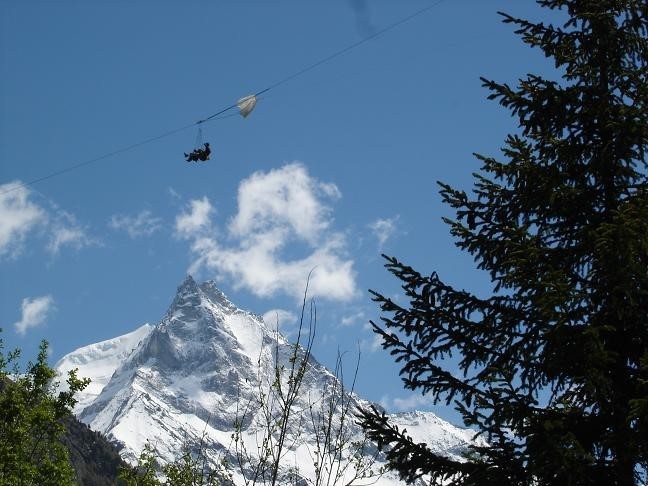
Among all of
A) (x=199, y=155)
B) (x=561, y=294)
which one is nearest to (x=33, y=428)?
(x=199, y=155)

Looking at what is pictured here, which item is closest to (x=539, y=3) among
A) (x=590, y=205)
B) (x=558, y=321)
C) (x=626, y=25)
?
(x=626, y=25)

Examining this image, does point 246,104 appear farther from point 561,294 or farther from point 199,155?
point 561,294

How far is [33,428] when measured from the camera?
798 inches

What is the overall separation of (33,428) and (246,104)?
35.6 ft

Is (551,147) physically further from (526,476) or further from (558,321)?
(526,476)

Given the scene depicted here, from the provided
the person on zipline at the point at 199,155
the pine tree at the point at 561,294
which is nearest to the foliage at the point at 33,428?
the person on zipline at the point at 199,155

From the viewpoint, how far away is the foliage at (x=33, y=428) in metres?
18.5

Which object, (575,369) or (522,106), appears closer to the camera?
(575,369)

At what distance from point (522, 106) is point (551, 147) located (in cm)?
70

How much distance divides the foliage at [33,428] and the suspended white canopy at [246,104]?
952 centimetres

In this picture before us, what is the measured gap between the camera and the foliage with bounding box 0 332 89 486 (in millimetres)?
18516

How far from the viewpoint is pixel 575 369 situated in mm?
8586

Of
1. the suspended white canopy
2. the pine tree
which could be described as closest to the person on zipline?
A: the suspended white canopy

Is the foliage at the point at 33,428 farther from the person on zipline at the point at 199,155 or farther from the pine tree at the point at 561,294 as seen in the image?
the pine tree at the point at 561,294
